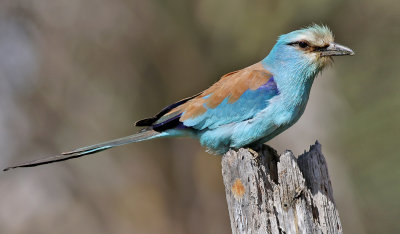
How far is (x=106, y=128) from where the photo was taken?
8.19m

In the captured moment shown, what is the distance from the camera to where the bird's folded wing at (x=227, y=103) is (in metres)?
4.50

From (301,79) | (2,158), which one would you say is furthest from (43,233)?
(301,79)

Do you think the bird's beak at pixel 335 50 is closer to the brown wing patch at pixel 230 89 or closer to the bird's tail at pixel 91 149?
the brown wing patch at pixel 230 89

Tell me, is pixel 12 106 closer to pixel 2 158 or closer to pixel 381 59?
pixel 2 158

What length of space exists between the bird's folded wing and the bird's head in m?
0.21

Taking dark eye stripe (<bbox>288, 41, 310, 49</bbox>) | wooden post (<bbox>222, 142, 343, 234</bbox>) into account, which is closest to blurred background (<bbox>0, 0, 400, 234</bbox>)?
dark eye stripe (<bbox>288, 41, 310, 49</bbox>)

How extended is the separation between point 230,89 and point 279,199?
1.40 m

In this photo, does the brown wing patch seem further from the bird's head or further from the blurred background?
the blurred background

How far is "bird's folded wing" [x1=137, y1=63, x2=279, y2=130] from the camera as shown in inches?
177

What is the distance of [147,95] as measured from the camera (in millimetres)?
8180

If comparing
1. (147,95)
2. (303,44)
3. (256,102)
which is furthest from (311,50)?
(147,95)

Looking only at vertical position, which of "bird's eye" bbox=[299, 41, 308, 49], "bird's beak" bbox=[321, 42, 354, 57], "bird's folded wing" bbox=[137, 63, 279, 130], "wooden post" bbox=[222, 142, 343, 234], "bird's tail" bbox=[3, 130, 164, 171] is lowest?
"wooden post" bbox=[222, 142, 343, 234]

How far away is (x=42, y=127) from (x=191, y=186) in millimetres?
2047

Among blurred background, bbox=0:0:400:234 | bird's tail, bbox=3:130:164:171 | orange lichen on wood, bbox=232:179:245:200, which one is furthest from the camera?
blurred background, bbox=0:0:400:234
